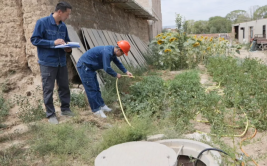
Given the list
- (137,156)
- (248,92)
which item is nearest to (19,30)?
(137,156)

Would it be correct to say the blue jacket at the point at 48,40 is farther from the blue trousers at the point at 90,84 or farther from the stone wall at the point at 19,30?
the stone wall at the point at 19,30

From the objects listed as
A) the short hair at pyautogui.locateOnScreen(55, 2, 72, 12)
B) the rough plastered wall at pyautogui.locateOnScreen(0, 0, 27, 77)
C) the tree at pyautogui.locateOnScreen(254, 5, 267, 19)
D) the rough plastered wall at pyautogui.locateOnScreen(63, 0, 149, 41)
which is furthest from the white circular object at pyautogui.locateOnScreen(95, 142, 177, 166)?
the tree at pyautogui.locateOnScreen(254, 5, 267, 19)

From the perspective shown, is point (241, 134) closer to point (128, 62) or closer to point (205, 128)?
point (205, 128)

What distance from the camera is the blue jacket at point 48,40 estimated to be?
3.51 metres

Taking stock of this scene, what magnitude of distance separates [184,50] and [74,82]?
197 inches

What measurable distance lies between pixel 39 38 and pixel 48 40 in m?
0.13

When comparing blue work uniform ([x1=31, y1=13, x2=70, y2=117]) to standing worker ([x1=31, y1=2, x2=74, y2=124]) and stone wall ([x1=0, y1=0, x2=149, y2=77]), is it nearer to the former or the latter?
standing worker ([x1=31, y1=2, x2=74, y2=124])

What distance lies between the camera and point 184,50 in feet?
28.9

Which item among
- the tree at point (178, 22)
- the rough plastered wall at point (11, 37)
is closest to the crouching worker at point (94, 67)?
the rough plastered wall at point (11, 37)

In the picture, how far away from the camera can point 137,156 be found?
242 cm

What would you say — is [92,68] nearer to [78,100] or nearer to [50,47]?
[78,100]

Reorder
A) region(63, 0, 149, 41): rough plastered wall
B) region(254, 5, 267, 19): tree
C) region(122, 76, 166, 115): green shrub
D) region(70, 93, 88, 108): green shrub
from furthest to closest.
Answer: region(254, 5, 267, 19): tree < region(63, 0, 149, 41): rough plastered wall < region(70, 93, 88, 108): green shrub < region(122, 76, 166, 115): green shrub

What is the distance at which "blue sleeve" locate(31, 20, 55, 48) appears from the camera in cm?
348

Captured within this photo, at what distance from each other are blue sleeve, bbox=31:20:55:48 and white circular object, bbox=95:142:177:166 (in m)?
1.89
